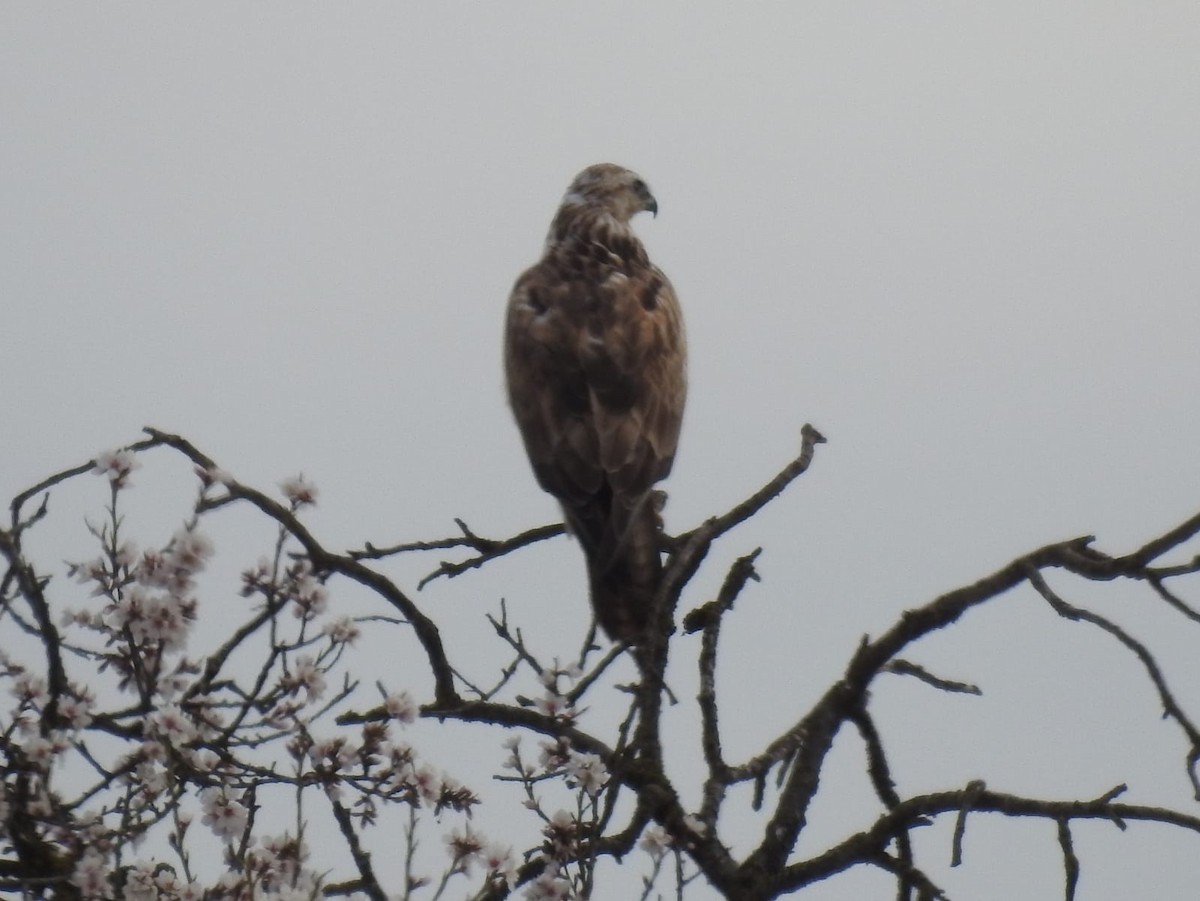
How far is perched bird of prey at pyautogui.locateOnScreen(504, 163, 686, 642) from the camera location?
5641mm

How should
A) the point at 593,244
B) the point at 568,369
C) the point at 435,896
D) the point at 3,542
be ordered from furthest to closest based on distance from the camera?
the point at 593,244 < the point at 568,369 < the point at 3,542 < the point at 435,896

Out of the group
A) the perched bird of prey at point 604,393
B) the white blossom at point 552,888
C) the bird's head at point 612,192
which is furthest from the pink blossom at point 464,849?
the bird's head at point 612,192

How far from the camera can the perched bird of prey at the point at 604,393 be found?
5.64m

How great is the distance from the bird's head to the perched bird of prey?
36 cm

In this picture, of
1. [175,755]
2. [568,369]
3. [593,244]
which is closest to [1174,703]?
[175,755]

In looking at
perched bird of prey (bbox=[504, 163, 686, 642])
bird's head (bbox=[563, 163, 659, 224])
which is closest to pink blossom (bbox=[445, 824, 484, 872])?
perched bird of prey (bbox=[504, 163, 686, 642])

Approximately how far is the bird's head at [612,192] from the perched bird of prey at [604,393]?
0.36m

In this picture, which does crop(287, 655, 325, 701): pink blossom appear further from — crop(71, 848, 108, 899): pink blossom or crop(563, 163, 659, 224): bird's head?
crop(563, 163, 659, 224): bird's head

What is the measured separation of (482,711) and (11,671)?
121cm

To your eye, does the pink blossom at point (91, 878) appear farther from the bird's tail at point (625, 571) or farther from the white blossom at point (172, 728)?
the bird's tail at point (625, 571)

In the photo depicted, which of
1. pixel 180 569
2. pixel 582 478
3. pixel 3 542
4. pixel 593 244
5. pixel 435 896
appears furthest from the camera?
pixel 593 244

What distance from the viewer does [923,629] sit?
4.12 metres

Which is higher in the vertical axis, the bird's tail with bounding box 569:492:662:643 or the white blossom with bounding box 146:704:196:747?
the bird's tail with bounding box 569:492:662:643

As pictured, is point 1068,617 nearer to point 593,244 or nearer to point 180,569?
point 180,569
